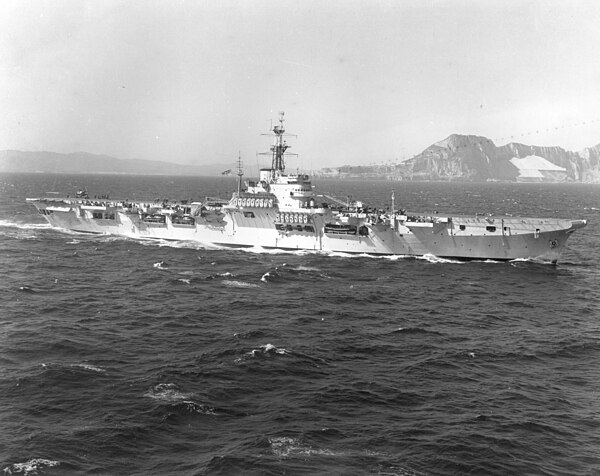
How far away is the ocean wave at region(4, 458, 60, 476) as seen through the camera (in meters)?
16.0

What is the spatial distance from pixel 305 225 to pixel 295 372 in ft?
105

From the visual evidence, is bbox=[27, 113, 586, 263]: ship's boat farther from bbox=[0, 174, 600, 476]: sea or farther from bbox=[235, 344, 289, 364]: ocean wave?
bbox=[235, 344, 289, 364]: ocean wave

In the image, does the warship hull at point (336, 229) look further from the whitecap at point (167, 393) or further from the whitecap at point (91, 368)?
the whitecap at point (167, 393)

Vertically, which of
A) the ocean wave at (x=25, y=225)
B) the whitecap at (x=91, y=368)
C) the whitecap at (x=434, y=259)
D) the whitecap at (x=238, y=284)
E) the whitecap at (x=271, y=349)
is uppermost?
the ocean wave at (x=25, y=225)

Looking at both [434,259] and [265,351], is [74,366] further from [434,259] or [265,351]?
[434,259]

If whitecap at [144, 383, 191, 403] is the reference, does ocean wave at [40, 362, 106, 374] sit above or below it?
above

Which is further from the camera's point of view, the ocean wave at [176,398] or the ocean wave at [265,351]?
the ocean wave at [265,351]

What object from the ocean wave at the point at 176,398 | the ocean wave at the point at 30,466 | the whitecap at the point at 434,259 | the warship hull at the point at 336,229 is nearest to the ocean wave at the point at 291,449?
the ocean wave at the point at 176,398

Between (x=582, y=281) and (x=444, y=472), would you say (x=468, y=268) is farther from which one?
(x=444, y=472)

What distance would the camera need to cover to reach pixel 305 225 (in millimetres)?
55812

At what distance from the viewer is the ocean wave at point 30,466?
16.0 m

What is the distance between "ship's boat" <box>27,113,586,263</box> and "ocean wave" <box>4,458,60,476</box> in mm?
39618

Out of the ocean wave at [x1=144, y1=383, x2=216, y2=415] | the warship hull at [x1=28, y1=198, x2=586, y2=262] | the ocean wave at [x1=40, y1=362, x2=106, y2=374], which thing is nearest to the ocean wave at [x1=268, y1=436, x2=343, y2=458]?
the ocean wave at [x1=144, y1=383, x2=216, y2=415]

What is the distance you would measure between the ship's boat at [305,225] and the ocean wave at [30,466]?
130 ft
